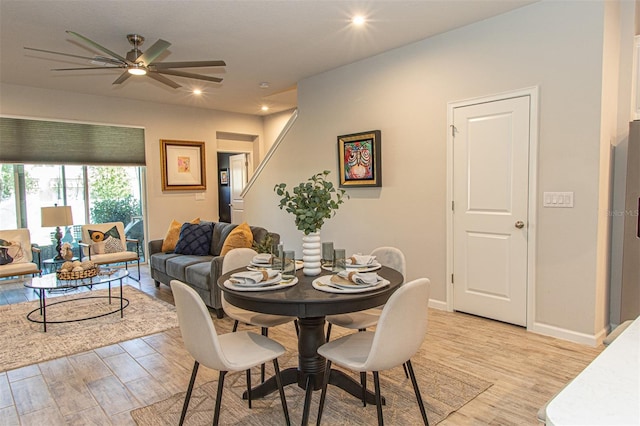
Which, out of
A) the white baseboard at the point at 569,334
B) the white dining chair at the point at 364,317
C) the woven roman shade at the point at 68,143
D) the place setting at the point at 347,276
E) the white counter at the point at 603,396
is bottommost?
the white baseboard at the point at 569,334

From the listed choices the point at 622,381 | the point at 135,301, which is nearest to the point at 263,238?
the point at 135,301

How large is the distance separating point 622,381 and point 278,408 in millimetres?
1911

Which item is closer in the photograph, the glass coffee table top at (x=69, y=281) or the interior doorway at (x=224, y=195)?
the glass coffee table top at (x=69, y=281)

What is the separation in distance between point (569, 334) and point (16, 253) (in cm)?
593

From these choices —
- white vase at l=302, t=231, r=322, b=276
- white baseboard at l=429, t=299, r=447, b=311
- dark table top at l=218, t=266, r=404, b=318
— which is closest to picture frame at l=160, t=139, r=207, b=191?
white baseboard at l=429, t=299, r=447, b=311

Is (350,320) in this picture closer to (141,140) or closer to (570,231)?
(570,231)

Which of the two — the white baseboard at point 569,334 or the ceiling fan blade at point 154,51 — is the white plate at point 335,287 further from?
the ceiling fan blade at point 154,51

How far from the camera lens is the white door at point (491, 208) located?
3.43 meters

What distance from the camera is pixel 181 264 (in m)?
4.48

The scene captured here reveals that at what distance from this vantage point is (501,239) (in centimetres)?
357

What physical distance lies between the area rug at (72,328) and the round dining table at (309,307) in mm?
1774

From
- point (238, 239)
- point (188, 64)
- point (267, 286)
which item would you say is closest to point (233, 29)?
point (188, 64)

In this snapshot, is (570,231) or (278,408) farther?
(570,231)

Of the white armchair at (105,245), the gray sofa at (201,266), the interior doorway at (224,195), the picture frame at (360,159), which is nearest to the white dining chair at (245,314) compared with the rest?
the gray sofa at (201,266)
